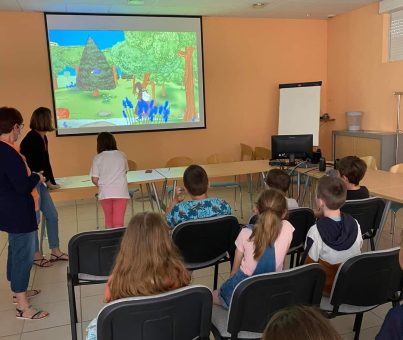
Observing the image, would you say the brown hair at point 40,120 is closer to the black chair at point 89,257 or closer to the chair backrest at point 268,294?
the black chair at point 89,257

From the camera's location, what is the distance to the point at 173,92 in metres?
6.68

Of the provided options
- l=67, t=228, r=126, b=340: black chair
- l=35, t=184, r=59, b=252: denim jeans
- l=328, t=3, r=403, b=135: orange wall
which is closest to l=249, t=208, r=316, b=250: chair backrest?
l=67, t=228, r=126, b=340: black chair

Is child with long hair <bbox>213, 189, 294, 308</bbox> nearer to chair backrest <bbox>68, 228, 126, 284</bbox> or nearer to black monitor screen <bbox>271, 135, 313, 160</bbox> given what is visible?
chair backrest <bbox>68, 228, 126, 284</bbox>

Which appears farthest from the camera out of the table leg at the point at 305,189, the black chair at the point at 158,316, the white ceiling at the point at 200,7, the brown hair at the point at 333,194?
the white ceiling at the point at 200,7

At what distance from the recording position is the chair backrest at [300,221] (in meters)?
2.66

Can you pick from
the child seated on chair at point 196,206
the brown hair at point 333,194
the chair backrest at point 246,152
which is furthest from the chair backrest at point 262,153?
the brown hair at point 333,194

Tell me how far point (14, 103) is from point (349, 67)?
571 centimetres

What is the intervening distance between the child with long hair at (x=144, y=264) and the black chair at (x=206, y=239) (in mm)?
845

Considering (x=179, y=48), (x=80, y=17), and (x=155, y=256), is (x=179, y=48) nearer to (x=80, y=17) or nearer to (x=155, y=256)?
(x=80, y=17)

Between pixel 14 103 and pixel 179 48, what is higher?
pixel 179 48

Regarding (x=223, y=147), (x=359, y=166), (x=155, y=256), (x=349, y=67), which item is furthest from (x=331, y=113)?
(x=155, y=256)

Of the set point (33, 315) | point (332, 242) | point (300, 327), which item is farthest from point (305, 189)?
point (300, 327)

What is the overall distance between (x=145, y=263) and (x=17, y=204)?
149cm

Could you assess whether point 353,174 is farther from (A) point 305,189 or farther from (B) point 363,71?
(B) point 363,71
